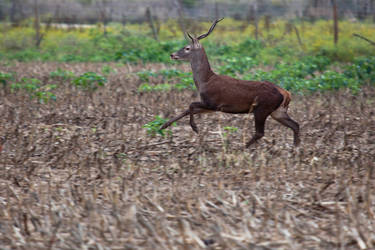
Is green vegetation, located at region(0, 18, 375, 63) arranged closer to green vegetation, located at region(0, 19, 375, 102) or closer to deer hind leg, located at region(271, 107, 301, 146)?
green vegetation, located at region(0, 19, 375, 102)

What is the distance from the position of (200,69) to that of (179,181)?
3144mm

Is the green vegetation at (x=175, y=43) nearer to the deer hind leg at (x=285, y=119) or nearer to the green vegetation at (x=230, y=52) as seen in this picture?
→ the green vegetation at (x=230, y=52)

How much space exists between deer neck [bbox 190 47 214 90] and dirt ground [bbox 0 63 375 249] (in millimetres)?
749

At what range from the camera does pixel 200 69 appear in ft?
29.1

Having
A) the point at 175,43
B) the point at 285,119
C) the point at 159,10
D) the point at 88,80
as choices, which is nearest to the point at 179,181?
the point at 285,119

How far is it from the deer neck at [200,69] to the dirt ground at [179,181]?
Answer: 749 mm

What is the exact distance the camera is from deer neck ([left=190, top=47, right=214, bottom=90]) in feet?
28.7

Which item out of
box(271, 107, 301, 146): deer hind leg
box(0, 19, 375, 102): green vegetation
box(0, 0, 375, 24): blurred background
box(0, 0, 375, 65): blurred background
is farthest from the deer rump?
box(0, 0, 375, 24): blurred background

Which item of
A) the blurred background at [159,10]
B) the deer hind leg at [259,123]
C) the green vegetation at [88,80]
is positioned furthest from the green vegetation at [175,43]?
the deer hind leg at [259,123]

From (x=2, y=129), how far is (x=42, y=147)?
3.67ft

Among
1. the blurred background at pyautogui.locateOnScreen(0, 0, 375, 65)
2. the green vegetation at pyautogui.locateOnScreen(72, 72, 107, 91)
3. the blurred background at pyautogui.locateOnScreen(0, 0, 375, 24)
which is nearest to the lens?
the green vegetation at pyautogui.locateOnScreen(72, 72, 107, 91)

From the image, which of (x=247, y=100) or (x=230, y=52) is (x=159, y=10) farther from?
(x=247, y=100)

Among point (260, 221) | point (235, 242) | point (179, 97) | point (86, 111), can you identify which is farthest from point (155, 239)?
point (179, 97)

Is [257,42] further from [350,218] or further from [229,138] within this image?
[350,218]
